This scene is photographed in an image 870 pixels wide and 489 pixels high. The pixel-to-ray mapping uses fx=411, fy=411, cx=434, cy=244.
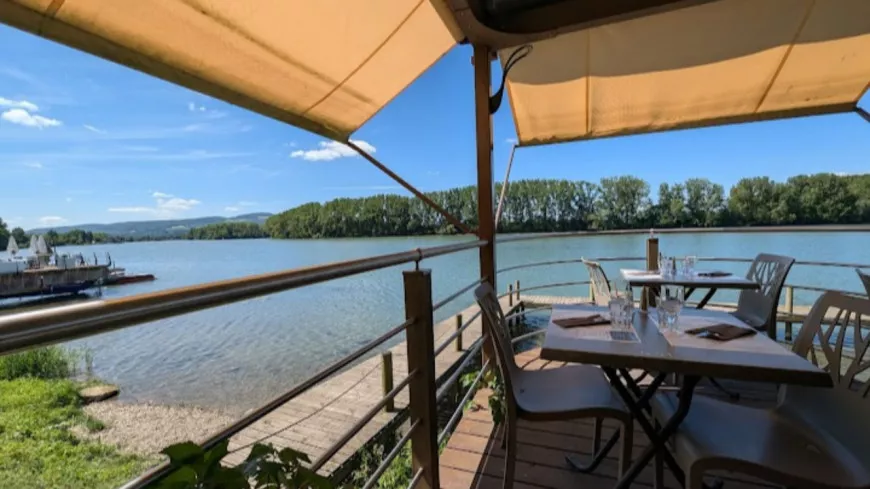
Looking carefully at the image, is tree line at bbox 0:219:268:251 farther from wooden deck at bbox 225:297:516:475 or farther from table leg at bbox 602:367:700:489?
table leg at bbox 602:367:700:489

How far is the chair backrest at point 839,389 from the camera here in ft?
3.63

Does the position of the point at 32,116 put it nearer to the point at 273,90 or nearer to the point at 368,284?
the point at 368,284

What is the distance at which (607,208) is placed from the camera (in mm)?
14312

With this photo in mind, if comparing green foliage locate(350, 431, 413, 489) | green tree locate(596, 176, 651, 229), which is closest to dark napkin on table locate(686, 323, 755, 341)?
green foliage locate(350, 431, 413, 489)

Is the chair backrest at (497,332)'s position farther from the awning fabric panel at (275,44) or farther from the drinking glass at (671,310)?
the awning fabric panel at (275,44)

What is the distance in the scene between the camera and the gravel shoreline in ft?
23.7

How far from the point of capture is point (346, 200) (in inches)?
931

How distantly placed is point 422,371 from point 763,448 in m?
0.99

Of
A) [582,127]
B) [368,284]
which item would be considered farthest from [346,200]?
[582,127]

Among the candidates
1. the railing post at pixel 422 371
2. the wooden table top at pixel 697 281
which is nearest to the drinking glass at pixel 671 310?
the railing post at pixel 422 371

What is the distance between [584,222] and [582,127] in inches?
458

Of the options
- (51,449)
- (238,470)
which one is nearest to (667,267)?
(238,470)

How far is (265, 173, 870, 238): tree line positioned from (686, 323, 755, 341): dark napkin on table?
1624 mm

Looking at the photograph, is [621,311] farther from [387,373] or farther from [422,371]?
[387,373]
